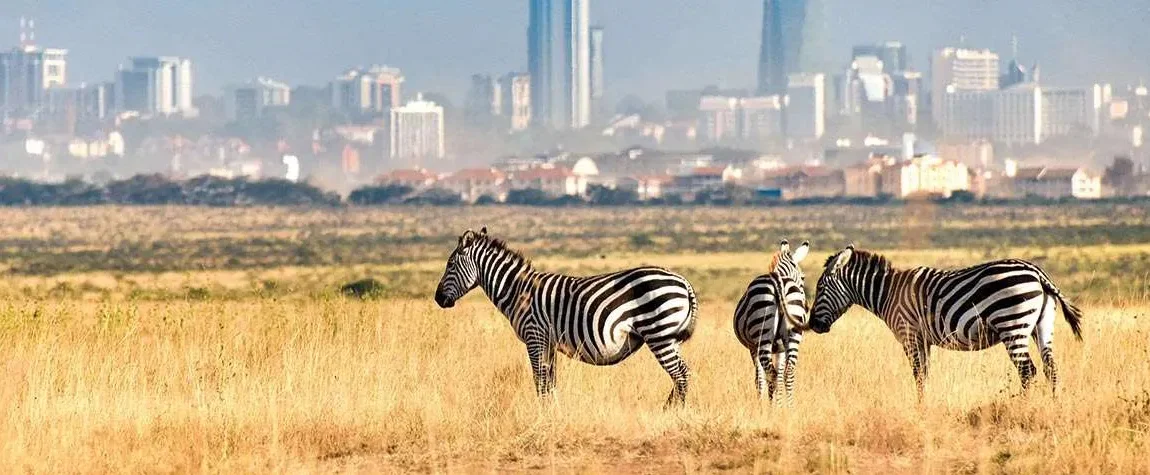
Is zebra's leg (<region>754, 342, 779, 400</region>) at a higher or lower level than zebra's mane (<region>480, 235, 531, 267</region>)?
lower

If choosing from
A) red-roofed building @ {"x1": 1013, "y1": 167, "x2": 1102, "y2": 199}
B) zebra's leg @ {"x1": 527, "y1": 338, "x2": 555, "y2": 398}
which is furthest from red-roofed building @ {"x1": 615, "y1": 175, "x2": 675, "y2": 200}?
zebra's leg @ {"x1": 527, "y1": 338, "x2": 555, "y2": 398}

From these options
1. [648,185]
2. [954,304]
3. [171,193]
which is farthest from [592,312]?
[648,185]

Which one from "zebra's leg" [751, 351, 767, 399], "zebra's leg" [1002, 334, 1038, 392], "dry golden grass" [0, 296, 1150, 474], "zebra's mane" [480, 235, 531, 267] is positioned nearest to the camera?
"dry golden grass" [0, 296, 1150, 474]

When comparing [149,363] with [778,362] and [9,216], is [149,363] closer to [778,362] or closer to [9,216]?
[778,362]

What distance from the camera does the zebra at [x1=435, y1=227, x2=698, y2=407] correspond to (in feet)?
40.3

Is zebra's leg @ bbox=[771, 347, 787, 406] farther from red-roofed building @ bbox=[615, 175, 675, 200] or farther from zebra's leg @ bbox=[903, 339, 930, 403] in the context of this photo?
red-roofed building @ bbox=[615, 175, 675, 200]

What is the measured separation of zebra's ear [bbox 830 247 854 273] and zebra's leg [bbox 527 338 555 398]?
203 cm

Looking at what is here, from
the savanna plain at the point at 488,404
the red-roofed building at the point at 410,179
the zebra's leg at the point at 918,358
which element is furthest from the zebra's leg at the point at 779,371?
the red-roofed building at the point at 410,179

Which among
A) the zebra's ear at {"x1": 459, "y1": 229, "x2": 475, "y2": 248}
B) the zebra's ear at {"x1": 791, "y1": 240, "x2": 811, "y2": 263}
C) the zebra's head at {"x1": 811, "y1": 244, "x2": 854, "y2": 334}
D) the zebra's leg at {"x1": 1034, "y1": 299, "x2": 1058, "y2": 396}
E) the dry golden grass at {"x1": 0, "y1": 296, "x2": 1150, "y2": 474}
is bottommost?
the dry golden grass at {"x1": 0, "y1": 296, "x2": 1150, "y2": 474}

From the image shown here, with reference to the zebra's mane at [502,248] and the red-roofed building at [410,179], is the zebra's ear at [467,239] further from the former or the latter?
the red-roofed building at [410,179]

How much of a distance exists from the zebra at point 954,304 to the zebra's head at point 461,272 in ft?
8.00

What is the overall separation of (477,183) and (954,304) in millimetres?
144217

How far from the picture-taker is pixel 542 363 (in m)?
12.7

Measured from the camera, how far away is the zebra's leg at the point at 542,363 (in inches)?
497
